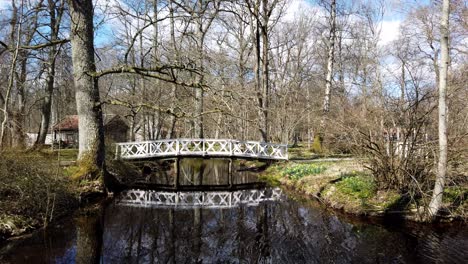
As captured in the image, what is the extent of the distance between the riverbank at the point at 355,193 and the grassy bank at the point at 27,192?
7.50 meters

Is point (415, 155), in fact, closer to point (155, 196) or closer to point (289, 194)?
point (289, 194)

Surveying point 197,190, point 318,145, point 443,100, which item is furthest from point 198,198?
point 318,145

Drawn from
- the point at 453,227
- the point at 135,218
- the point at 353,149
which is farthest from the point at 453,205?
the point at 135,218

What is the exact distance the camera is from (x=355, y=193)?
10.4m

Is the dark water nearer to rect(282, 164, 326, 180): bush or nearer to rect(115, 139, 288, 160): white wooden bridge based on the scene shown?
rect(282, 164, 326, 180): bush

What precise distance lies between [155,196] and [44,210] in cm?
470

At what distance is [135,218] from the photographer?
9.27 m

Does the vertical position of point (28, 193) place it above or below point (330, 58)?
below

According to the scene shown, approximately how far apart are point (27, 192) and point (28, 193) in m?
0.03

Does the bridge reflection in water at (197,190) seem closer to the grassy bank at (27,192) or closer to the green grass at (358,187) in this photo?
the green grass at (358,187)

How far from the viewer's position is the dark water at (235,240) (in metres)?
6.49

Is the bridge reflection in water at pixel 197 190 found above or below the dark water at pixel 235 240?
above

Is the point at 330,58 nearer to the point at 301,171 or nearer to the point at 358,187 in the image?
the point at 301,171

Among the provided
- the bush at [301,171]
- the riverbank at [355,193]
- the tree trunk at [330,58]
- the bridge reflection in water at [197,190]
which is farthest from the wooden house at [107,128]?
the riverbank at [355,193]
